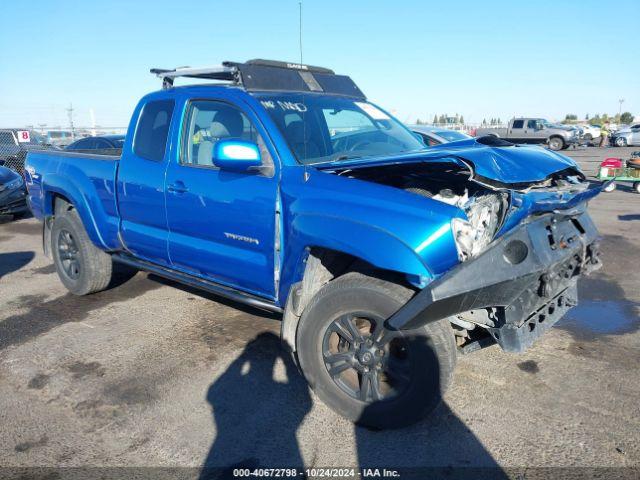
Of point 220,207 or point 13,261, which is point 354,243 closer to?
point 220,207

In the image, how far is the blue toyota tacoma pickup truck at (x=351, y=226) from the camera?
8.67 feet

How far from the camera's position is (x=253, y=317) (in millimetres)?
4676

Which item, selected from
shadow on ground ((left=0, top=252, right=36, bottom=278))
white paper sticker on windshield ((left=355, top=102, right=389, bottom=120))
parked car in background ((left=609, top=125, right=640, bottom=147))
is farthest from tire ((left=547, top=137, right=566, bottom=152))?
shadow on ground ((left=0, top=252, right=36, bottom=278))

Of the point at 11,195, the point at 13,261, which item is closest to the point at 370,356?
the point at 13,261

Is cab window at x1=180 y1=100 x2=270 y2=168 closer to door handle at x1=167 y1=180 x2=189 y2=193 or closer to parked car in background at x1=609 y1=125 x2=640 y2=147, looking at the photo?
door handle at x1=167 y1=180 x2=189 y2=193

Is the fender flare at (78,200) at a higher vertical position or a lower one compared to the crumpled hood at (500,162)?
lower

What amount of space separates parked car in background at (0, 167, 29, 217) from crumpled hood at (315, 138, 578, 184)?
8989 millimetres

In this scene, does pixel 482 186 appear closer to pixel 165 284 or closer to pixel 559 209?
pixel 559 209

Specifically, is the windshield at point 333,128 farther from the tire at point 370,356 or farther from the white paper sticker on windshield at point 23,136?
the white paper sticker on windshield at point 23,136

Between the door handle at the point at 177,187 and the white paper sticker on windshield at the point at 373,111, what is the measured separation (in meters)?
1.69

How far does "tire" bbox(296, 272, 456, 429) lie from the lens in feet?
8.97

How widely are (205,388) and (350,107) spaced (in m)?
2.54

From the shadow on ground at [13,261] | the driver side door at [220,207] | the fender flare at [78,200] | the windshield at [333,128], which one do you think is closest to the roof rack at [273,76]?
the windshield at [333,128]

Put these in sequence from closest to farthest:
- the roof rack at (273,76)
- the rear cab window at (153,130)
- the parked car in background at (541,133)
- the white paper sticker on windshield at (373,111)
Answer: the roof rack at (273,76) → the rear cab window at (153,130) → the white paper sticker on windshield at (373,111) → the parked car in background at (541,133)
